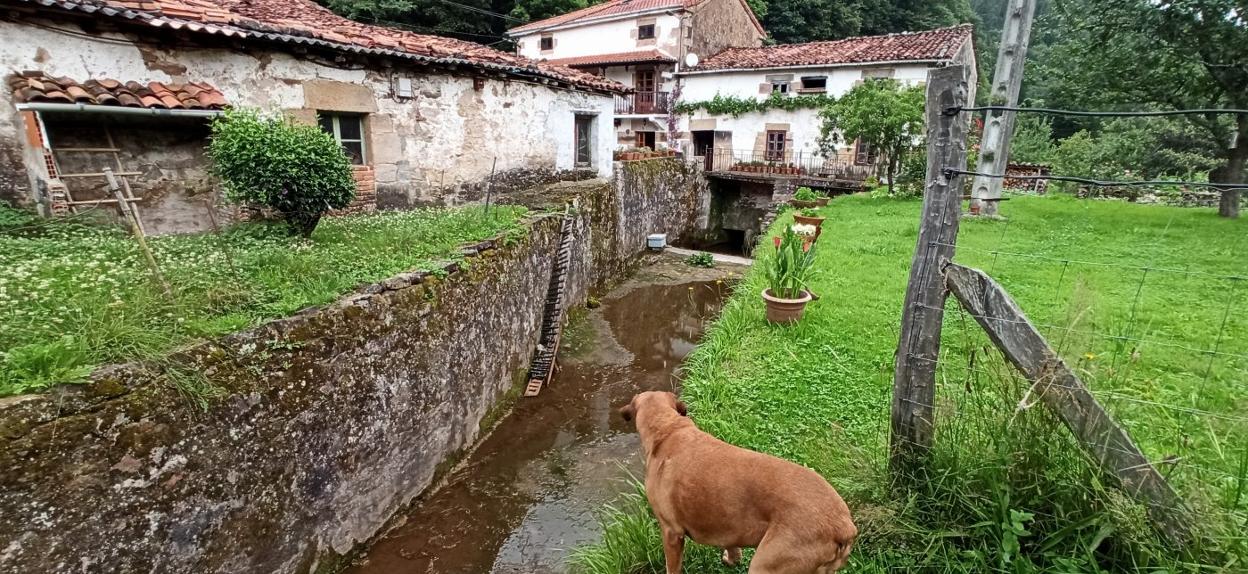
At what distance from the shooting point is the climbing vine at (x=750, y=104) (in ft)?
71.5

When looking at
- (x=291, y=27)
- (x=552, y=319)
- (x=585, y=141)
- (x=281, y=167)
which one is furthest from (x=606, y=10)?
(x=281, y=167)

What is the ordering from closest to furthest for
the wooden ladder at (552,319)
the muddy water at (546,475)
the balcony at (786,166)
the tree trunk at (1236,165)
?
the muddy water at (546,475), the wooden ladder at (552,319), the tree trunk at (1236,165), the balcony at (786,166)

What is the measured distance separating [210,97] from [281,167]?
6.22ft

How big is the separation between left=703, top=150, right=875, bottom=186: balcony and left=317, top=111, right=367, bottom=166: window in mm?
13314

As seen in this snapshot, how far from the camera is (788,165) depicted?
2105 cm

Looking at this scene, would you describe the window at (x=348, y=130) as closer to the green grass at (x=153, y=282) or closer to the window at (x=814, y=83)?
the green grass at (x=153, y=282)

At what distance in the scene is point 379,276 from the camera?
5176mm

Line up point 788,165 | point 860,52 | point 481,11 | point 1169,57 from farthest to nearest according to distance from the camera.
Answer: point 481,11 < point 860,52 < point 788,165 < point 1169,57

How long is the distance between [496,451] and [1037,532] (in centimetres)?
511

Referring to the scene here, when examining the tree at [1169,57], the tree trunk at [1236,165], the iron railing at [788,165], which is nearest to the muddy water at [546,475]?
the tree at [1169,57]

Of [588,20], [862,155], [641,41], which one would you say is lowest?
[862,155]

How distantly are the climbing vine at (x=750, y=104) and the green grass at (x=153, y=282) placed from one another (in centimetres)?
1832

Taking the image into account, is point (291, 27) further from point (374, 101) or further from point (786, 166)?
point (786, 166)

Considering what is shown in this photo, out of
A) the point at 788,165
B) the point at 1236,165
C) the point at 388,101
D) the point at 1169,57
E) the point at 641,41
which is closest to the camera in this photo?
the point at 388,101
